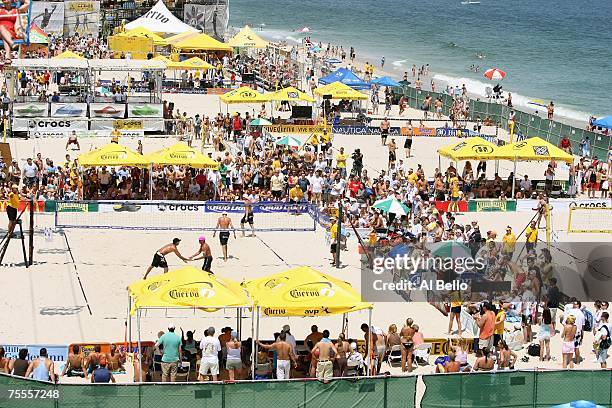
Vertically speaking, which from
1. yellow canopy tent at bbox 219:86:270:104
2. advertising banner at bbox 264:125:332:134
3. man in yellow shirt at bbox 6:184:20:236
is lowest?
man in yellow shirt at bbox 6:184:20:236

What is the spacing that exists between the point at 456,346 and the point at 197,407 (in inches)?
215

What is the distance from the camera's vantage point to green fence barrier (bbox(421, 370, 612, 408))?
15.0 m

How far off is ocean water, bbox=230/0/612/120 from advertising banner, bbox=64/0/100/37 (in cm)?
2318

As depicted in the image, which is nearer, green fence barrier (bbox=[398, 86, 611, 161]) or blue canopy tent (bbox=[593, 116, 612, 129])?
green fence barrier (bbox=[398, 86, 611, 161])

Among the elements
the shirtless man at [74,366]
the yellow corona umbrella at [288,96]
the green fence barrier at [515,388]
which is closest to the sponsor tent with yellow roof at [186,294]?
A: the shirtless man at [74,366]

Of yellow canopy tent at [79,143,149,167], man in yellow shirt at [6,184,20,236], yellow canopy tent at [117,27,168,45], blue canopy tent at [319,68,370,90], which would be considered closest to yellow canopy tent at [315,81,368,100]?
blue canopy tent at [319,68,370,90]

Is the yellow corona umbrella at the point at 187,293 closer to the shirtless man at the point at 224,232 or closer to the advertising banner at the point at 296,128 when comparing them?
the shirtless man at the point at 224,232

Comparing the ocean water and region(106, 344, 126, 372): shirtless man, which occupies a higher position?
the ocean water

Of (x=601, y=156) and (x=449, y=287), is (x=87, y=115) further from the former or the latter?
(x=449, y=287)

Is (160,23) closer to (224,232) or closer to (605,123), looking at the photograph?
(605,123)

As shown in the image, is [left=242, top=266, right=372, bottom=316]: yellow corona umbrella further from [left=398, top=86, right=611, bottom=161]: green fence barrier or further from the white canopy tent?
the white canopy tent

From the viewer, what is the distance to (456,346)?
18422mm

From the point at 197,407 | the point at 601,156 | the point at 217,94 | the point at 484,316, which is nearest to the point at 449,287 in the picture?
the point at 484,316

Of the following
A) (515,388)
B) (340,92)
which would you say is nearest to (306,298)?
(515,388)
